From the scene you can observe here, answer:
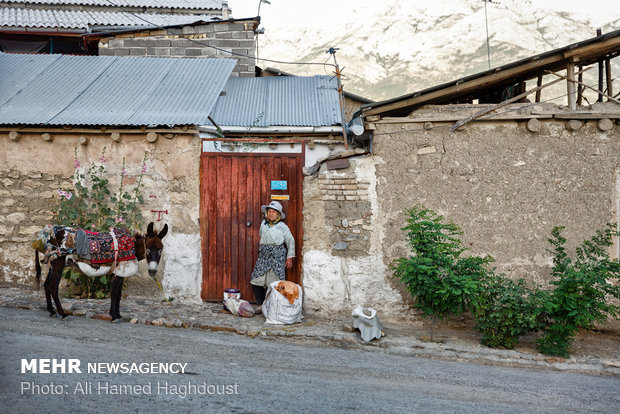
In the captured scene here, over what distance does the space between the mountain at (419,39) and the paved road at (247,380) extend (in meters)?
36.9

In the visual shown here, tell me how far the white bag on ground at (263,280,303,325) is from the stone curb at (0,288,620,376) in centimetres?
11

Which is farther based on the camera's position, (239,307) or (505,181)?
(239,307)

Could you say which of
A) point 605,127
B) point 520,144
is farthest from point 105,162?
point 605,127

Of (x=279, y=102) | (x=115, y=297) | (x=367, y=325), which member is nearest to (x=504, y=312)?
(x=367, y=325)

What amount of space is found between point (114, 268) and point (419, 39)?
54690 millimetres

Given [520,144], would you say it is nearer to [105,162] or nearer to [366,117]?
[366,117]

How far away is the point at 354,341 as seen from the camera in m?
5.73

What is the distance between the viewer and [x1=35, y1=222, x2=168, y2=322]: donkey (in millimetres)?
5809

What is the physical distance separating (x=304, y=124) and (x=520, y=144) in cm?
321

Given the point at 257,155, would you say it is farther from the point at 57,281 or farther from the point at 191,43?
the point at 191,43

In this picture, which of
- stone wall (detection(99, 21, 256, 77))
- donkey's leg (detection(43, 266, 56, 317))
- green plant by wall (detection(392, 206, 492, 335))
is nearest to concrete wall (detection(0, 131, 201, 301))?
donkey's leg (detection(43, 266, 56, 317))

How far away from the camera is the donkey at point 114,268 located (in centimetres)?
581

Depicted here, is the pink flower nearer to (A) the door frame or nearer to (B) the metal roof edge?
(A) the door frame

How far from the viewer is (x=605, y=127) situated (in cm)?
623
